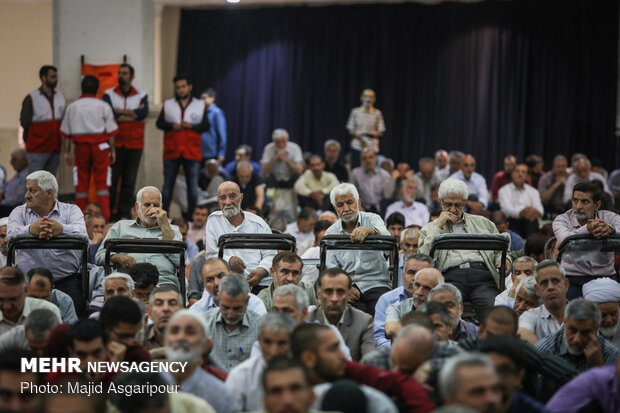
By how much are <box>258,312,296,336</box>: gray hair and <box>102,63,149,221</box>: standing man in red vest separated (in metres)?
6.27

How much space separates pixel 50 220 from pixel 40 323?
61.6 inches

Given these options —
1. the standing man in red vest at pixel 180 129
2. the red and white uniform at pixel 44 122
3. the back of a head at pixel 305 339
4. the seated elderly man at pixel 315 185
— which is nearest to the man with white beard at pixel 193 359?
the back of a head at pixel 305 339

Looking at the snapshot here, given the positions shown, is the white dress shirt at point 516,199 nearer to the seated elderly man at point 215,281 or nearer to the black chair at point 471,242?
the black chair at point 471,242

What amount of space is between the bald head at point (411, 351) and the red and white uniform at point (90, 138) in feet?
22.0

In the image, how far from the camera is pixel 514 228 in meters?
11.9

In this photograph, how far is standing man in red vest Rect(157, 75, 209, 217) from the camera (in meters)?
11.2

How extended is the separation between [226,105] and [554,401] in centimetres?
1473

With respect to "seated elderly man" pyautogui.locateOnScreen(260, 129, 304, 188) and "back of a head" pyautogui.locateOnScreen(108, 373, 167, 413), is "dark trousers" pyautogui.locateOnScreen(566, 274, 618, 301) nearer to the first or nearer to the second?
"back of a head" pyautogui.locateOnScreen(108, 373, 167, 413)

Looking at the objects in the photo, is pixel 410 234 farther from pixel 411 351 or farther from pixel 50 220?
pixel 411 351

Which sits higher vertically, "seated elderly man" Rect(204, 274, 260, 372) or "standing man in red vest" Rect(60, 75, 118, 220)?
"standing man in red vest" Rect(60, 75, 118, 220)

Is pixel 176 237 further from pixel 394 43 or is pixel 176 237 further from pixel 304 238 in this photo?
pixel 394 43

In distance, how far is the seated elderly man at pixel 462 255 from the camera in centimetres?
689

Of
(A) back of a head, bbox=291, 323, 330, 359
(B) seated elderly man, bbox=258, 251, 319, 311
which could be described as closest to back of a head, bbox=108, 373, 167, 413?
(A) back of a head, bbox=291, 323, 330, 359

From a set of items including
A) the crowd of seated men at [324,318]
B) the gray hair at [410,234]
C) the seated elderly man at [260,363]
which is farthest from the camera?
the gray hair at [410,234]
